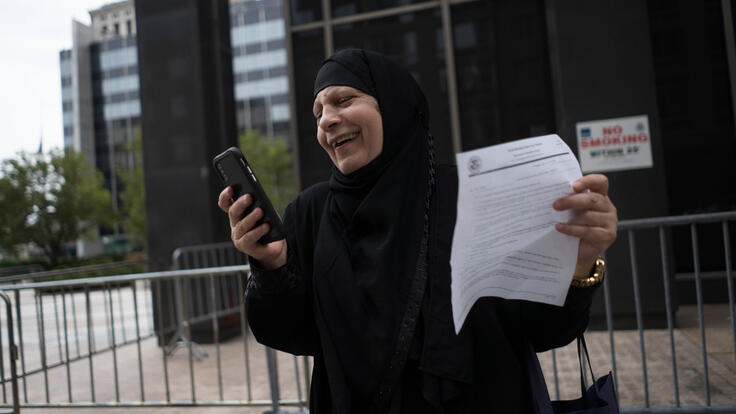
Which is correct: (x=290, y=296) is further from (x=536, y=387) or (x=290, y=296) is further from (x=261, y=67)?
(x=261, y=67)

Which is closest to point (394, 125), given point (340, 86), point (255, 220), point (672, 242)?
point (340, 86)

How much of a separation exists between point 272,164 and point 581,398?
38111 millimetres

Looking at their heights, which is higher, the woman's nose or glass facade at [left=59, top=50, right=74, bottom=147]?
glass facade at [left=59, top=50, right=74, bottom=147]

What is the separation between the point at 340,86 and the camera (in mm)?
1624

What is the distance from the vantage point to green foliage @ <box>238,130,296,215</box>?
37062mm

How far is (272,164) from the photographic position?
3869 cm

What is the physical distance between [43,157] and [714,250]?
36.4 metres

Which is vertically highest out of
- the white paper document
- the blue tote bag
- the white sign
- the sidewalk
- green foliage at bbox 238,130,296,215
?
green foliage at bbox 238,130,296,215

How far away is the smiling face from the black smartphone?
10.7 inches

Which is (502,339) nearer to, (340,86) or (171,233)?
(340,86)

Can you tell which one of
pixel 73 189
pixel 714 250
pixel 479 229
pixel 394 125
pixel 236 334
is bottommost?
pixel 236 334

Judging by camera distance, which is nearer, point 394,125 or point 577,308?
point 577,308

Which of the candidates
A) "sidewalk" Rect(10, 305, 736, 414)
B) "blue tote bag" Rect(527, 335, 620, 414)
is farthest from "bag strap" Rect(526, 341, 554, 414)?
"sidewalk" Rect(10, 305, 736, 414)

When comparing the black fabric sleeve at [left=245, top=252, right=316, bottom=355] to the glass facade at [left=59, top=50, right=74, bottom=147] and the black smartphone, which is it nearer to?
the black smartphone
